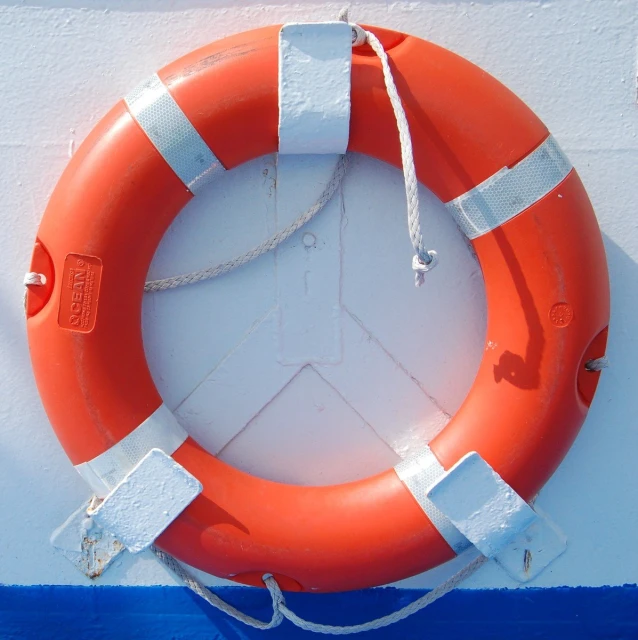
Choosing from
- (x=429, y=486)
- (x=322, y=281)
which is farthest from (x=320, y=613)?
(x=322, y=281)

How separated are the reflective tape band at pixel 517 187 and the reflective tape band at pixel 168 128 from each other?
421 millimetres

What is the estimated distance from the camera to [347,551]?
3.50 ft

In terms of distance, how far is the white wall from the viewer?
114 cm

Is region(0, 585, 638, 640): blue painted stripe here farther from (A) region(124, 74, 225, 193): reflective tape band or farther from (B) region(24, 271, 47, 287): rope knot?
(A) region(124, 74, 225, 193): reflective tape band

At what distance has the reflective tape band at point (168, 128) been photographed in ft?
3.32

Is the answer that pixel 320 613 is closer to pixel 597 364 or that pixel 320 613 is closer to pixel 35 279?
pixel 597 364

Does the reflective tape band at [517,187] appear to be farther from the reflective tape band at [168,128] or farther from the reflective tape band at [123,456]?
the reflective tape band at [123,456]

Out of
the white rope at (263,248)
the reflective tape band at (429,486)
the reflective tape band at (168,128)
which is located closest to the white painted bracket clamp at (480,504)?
the reflective tape band at (429,486)

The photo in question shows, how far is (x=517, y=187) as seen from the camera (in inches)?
40.4

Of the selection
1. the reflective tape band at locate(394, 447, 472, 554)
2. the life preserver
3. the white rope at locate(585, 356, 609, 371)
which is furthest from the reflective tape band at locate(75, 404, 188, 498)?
the white rope at locate(585, 356, 609, 371)

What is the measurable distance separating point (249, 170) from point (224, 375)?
0.37 meters

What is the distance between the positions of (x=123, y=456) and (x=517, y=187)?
758 millimetres

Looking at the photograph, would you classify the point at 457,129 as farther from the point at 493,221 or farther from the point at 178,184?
the point at 178,184

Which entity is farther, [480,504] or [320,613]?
[320,613]
